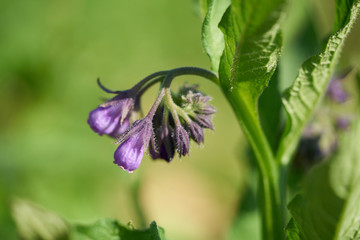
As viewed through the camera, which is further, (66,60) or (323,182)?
(66,60)

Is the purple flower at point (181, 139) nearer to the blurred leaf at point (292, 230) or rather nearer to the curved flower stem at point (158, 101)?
the curved flower stem at point (158, 101)

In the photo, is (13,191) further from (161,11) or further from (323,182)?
(161,11)

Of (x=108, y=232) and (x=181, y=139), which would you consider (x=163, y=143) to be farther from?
(x=108, y=232)

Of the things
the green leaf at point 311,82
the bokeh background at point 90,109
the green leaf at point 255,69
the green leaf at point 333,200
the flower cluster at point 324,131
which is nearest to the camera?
the green leaf at point 333,200

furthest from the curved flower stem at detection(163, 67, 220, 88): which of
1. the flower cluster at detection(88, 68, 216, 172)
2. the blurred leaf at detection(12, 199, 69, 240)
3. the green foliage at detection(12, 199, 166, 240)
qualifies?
the blurred leaf at detection(12, 199, 69, 240)

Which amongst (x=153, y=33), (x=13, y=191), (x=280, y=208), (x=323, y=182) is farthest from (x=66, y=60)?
(x=323, y=182)

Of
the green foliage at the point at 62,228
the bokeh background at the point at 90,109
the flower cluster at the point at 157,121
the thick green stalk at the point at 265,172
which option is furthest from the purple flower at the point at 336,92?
the bokeh background at the point at 90,109
